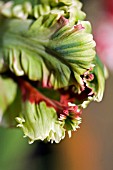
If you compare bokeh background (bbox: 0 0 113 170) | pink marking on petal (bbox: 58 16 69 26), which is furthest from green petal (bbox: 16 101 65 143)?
bokeh background (bbox: 0 0 113 170)

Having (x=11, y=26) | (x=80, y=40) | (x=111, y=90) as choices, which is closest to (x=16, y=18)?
(x=11, y=26)

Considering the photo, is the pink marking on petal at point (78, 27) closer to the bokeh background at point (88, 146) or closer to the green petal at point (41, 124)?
the green petal at point (41, 124)

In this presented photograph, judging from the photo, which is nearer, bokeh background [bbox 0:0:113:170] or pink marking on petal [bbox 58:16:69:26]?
pink marking on petal [bbox 58:16:69:26]

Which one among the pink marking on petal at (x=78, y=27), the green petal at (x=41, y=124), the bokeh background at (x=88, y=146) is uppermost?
the pink marking on petal at (x=78, y=27)

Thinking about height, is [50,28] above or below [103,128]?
above

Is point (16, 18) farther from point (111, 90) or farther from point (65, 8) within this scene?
point (111, 90)

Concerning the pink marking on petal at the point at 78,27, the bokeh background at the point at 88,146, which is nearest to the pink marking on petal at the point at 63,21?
the pink marking on petal at the point at 78,27

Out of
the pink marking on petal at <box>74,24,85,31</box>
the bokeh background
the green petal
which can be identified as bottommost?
the bokeh background

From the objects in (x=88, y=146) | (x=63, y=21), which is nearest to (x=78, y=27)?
(x=63, y=21)

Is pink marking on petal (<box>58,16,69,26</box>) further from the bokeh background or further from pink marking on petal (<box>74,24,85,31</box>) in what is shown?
the bokeh background

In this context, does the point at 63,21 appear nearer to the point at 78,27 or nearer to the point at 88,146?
the point at 78,27

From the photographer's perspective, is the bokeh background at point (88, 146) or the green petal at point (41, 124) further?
the bokeh background at point (88, 146)
